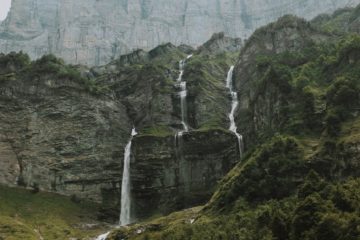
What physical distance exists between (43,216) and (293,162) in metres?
47.4

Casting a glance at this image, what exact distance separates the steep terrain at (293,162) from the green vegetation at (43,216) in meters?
12.1

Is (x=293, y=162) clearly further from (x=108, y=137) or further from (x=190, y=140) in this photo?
(x=108, y=137)

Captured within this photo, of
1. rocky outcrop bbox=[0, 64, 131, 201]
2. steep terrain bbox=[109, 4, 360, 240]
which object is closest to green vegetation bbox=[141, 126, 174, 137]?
rocky outcrop bbox=[0, 64, 131, 201]

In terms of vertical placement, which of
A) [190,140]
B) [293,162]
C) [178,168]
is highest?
[190,140]

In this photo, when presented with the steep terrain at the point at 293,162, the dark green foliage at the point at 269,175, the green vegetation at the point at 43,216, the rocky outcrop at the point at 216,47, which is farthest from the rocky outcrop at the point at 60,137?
the rocky outcrop at the point at 216,47

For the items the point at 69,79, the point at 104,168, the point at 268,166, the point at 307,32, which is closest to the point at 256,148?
the point at 268,166

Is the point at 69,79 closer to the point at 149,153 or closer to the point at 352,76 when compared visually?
the point at 149,153

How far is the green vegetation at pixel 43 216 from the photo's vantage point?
90500 mm

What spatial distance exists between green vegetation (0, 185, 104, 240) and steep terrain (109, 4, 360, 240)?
12065 millimetres

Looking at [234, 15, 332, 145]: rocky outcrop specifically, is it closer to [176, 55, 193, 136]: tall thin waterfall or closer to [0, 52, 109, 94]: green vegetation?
[176, 55, 193, 136]: tall thin waterfall

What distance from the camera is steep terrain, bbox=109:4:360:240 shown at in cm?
5197

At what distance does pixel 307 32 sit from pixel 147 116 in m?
50.9

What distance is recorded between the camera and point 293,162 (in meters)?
76.9

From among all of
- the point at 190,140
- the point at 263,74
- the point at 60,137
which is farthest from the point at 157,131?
the point at 263,74
